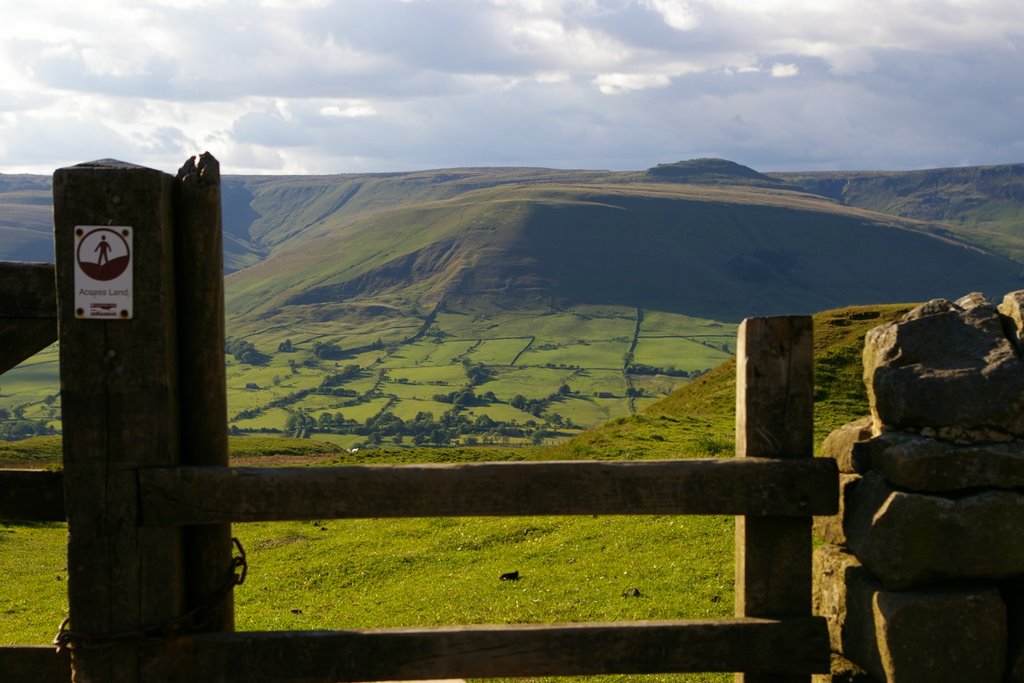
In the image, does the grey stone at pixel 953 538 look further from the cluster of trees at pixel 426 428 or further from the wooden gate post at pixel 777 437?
the cluster of trees at pixel 426 428

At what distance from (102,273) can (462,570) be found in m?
11.3

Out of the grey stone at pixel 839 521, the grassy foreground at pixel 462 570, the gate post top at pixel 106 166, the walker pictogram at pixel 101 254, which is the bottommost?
the grassy foreground at pixel 462 570

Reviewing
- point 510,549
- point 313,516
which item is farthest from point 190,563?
point 510,549

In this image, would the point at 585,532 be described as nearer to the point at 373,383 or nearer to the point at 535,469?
the point at 535,469

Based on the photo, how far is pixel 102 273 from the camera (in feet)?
19.8

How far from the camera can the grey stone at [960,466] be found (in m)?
6.12

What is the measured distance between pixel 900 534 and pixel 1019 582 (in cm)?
90

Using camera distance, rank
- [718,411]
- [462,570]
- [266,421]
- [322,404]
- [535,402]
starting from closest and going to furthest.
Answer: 1. [462,570]
2. [718,411]
3. [266,421]
4. [535,402]
5. [322,404]

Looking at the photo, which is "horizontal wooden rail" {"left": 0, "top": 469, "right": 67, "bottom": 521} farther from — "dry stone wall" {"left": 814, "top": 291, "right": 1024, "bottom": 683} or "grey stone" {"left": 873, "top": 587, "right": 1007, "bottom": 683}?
"grey stone" {"left": 873, "top": 587, "right": 1007, "bottom": 683}

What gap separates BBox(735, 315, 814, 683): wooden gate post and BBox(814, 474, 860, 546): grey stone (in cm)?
44

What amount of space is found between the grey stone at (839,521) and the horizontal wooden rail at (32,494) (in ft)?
16.0

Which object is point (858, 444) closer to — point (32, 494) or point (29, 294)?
point (32, 494)

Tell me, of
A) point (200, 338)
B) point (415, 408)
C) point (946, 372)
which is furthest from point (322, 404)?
point (946, 372)

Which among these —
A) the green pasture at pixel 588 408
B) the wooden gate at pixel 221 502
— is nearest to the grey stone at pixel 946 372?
the wooden gate at pixel 221 502
